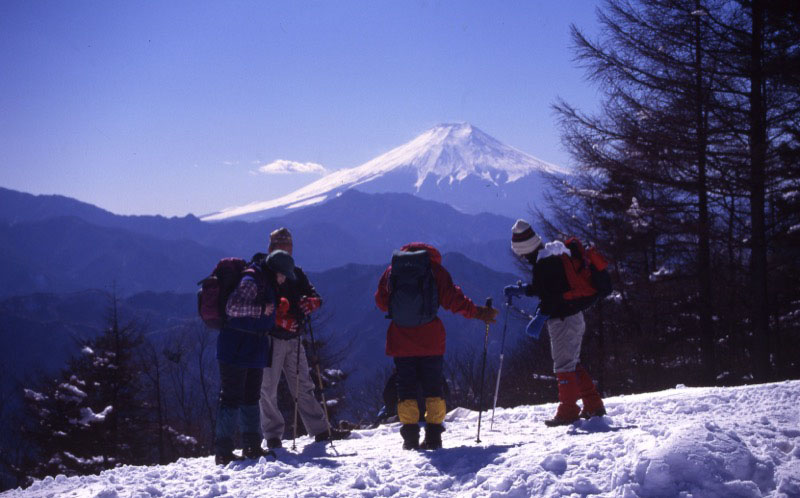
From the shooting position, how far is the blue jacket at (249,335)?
4.96 m

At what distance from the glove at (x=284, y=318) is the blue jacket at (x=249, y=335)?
229mm

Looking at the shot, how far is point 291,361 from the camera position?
5.93 m

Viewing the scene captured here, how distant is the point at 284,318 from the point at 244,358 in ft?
2.18

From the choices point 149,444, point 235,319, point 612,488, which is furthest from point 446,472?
point 149,444

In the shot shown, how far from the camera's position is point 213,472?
4449 mm

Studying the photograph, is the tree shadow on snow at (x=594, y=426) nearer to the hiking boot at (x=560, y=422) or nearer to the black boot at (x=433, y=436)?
the hiking boot at (x=560, y=422)

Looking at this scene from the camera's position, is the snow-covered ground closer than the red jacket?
Yes

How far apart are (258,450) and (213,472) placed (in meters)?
0.61

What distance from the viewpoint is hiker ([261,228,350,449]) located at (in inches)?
221

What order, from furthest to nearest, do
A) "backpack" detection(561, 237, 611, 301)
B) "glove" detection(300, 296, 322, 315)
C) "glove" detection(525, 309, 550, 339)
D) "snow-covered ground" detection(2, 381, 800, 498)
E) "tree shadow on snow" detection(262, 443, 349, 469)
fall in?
"glove" detection(300, 296, 322, 315) → "glove" detection(525, 309, 550, 339) → "backpack" detection(561, 237, 611, 301) → "tree shadow on snow" detection(262, 443, 349, 469) → "snow-covered ground" detection(2, 381, 800, 498)

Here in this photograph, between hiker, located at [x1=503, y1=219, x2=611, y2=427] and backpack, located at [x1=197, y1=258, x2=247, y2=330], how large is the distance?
2.60 meters

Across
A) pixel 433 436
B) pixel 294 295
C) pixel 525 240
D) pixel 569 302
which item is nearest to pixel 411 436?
pixel 433 436

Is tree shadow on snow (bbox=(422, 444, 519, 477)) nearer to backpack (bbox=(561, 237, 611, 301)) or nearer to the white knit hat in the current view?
backpack (bbox=(561, 237, 611, 301))

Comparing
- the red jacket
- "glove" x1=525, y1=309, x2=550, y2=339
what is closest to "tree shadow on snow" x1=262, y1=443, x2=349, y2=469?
the red jacket
